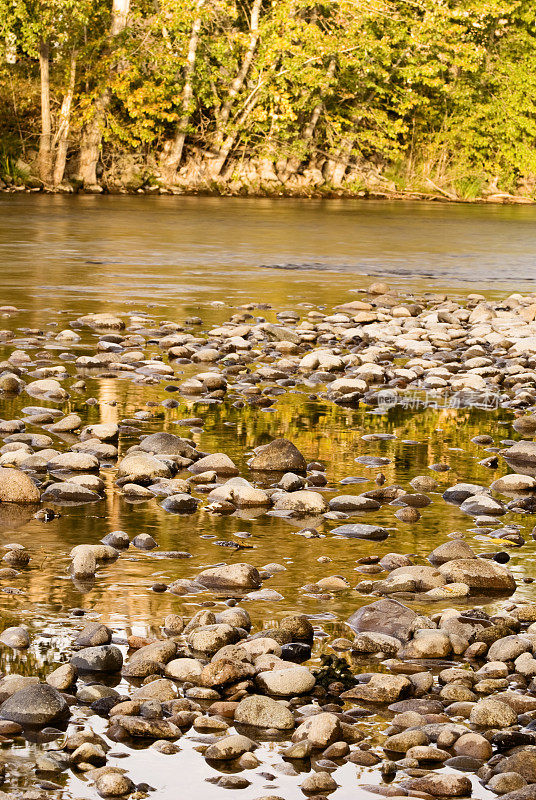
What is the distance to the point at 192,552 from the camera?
3.58m

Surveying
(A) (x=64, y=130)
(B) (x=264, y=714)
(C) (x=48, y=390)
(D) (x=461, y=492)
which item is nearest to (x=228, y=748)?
(B) (x=264, y=714)

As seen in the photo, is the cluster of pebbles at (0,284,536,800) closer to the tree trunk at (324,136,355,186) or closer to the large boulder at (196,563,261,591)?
the large boulder at (196,563,261,591)

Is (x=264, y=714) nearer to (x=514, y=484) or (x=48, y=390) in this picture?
(x=514, y=484)

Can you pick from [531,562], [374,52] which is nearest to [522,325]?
[531,562]

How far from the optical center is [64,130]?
24750 millimetres

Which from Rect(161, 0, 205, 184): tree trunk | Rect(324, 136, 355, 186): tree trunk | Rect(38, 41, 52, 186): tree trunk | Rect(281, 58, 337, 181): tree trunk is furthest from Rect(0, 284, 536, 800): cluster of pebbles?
Rect(324, 136, 355, 186): tree trunk

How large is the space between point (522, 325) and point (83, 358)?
3675 millimetres

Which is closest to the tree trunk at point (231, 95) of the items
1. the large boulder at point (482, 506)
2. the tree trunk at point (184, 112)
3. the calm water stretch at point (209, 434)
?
the tree trunk at point (184, 112)

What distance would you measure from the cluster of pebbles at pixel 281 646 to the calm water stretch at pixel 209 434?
0.04 m

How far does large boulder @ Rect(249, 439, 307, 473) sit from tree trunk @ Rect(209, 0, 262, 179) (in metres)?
23.0

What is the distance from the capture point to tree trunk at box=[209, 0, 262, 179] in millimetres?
26859

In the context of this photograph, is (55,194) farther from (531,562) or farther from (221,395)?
(531,562)

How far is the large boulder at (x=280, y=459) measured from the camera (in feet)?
15.1

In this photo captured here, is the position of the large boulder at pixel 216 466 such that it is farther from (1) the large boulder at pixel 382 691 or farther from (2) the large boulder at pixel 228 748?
(2) the large boulder at pixel 228 748
